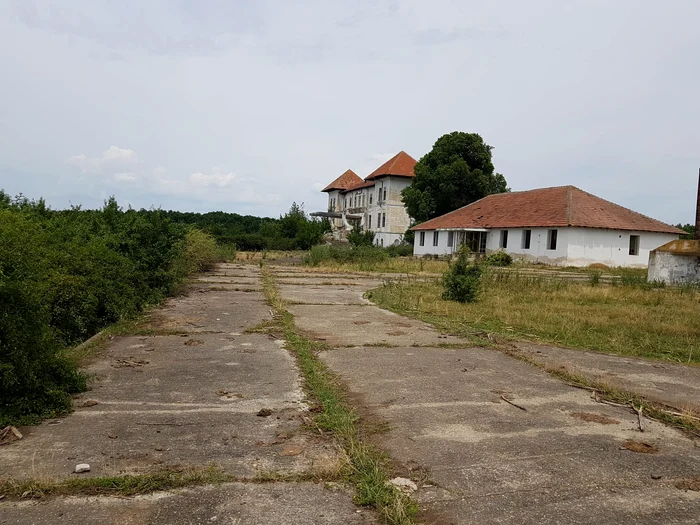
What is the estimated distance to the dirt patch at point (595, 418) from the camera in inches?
155

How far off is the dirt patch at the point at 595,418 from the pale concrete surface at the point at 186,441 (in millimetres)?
2008

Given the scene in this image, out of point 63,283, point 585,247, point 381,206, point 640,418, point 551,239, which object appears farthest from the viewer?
point 381,206

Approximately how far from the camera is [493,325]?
28.3 feet

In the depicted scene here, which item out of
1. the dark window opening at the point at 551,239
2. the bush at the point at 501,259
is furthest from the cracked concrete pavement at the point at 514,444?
the dark window opening at the point at 551,239

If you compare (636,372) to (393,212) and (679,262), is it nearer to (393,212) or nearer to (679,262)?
(679,262)

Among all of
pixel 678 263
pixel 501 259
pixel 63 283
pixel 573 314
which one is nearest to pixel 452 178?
pixel 501 259

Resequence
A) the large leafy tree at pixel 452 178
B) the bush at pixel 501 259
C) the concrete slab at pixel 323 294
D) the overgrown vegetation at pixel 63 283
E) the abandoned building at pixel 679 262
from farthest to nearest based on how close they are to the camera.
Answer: the large leafy tree at pixel 452 178 < the bush at pixel 501 259 < the abandoned building at pixel 679 262 < the concrete slab at pixel 323 294 < the overgrown vegetation at pixel 63 283

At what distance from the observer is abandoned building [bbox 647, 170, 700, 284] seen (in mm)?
16422

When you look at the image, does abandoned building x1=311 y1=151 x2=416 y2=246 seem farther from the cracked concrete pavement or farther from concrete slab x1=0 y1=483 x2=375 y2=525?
concrete slab x1=0 y1=483 x2=375 y2=525

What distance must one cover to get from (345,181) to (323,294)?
5621cm

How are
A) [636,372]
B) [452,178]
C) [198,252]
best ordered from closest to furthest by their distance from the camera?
[636,372], [198,252], [452,178]

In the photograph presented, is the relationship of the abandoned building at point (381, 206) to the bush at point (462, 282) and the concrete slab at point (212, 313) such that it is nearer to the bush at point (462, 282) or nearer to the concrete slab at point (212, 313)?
the bush at point (462, 282)

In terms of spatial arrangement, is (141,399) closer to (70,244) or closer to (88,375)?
(88,375)

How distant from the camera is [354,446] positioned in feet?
10.6
